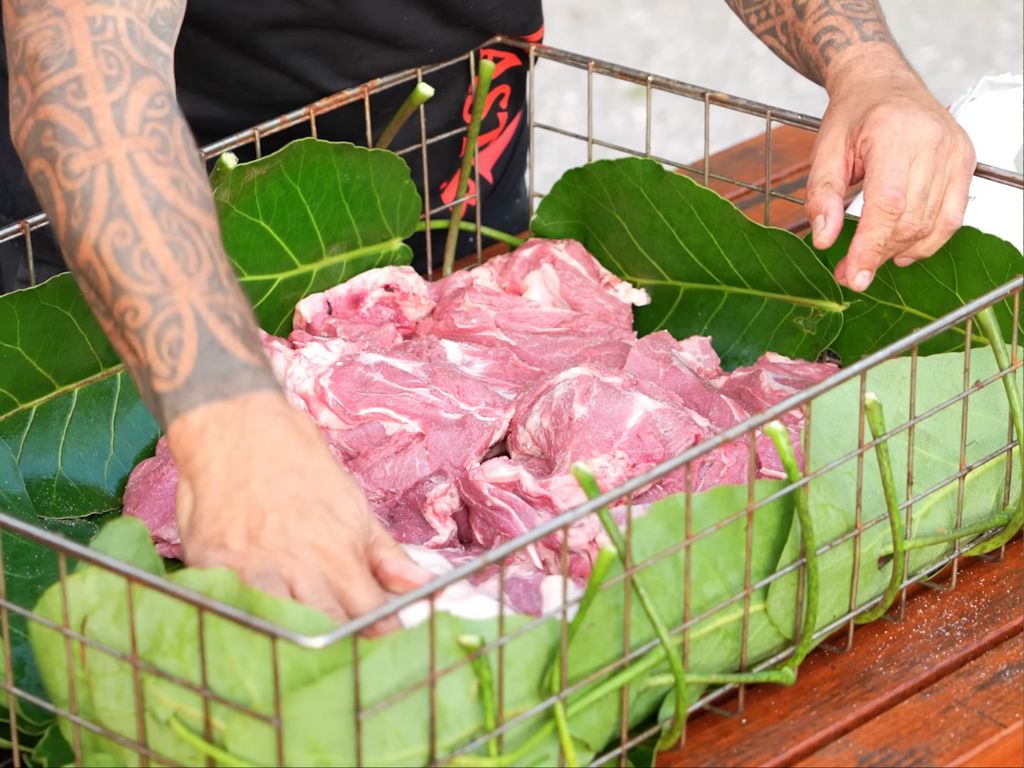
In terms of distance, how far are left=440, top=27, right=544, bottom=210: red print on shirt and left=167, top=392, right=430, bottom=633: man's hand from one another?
0.65 meters

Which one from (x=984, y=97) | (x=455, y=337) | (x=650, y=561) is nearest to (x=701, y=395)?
(x=455, y=337)

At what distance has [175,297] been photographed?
0.92m

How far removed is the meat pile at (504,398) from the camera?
1.10 m

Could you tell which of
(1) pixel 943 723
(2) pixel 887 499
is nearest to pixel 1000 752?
(1) pixel 943 723

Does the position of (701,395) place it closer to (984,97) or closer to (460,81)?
(460,81)

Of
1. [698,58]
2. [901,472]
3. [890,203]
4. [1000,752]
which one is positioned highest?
[890,203]

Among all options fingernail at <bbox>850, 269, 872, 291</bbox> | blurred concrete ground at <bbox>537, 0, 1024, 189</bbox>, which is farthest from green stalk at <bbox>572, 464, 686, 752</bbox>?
blurred concrete ground at <bbox>537, 0, 1024, 189</bbox>

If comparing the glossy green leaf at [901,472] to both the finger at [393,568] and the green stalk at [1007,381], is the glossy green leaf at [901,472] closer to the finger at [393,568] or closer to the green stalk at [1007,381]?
the green stalk at [1007,381]

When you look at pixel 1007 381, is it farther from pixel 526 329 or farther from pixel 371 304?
pixel 371 304

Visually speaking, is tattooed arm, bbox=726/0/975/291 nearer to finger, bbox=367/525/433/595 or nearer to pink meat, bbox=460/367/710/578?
pink meat, bbox=460/367/710/578

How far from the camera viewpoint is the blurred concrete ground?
372cm

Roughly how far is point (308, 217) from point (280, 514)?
54 centimetres

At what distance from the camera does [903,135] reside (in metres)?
1.24

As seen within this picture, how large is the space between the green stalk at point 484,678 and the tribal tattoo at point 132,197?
0.62 ft
